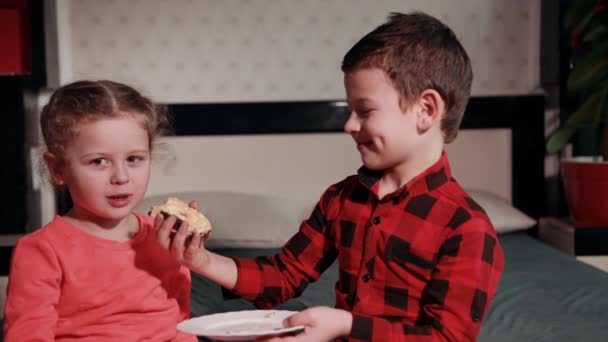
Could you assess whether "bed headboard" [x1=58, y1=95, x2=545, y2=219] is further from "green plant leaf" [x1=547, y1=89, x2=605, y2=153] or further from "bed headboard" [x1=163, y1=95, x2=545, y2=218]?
"green plant leaf" [x1=547, y1=89, x2=605, y2=153]

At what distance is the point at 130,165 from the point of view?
1.09 m

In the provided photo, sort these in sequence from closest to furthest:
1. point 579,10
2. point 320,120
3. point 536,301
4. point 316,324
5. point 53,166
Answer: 1. point 316,324
2. point 53,166
3. point 536,301
4. point 579,10
5. point 320,120

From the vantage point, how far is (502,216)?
2.54 meters

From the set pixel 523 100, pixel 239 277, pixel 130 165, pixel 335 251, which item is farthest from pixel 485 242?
pixel 523 100

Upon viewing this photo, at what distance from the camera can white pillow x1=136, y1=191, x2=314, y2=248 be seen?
2.39 m

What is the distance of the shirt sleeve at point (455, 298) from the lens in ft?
3.11

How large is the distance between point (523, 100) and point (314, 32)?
1.01 meters

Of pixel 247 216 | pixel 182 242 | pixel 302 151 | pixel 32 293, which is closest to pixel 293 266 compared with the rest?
pixel 182 242

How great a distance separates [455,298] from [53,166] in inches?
28.5

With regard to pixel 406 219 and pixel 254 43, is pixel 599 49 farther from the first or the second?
pixel 406 219

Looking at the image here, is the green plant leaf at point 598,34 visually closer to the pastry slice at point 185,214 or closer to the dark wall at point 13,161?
the pastry slice at point 185,214

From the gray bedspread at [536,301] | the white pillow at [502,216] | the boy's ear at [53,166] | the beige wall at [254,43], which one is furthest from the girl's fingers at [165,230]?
the beige wall at [254,43]

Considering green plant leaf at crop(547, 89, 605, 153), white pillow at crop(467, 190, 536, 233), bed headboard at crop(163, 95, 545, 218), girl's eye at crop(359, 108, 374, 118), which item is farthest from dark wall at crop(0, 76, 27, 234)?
green plant leaf at crop(547, 89, 605, 153)

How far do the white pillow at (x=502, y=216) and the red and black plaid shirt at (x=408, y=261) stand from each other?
1.49 metres
